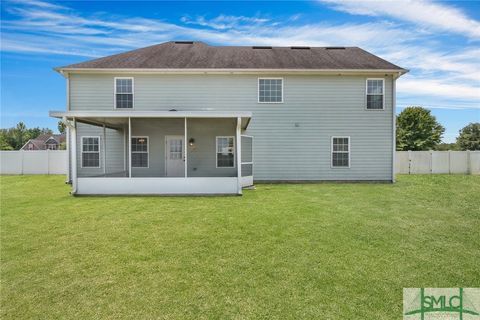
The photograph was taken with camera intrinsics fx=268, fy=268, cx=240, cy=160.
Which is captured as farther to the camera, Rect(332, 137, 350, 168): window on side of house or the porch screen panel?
Rect(332, 137, 350, 168): window on side of house

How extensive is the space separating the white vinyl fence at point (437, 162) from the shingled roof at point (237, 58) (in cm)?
753

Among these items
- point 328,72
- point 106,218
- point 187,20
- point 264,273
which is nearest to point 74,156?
point 106,218

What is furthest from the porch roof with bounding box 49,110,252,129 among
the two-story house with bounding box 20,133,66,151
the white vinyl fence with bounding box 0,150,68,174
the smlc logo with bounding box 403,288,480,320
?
the two-story house with bounding box 20,133,66,151

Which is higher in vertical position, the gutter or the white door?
the gutter

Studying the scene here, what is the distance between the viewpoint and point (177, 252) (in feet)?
13.5

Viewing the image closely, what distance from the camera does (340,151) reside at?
41.0 ft

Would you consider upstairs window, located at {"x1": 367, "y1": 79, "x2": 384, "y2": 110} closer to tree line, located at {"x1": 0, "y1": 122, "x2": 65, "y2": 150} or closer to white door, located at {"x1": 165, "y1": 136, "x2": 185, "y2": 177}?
white door, located at {"x1": 165, "y1": 136, "x2": 185, "y2": 177}

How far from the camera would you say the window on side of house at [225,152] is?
12.4m

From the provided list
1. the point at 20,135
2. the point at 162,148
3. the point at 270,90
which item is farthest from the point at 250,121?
the point at 20,135

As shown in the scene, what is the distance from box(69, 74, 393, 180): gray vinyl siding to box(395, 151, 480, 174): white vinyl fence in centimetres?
624

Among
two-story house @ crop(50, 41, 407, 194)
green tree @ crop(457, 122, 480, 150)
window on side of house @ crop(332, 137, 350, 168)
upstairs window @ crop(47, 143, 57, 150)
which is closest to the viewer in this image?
two-story house @ crop(50, 41, 407, 194)

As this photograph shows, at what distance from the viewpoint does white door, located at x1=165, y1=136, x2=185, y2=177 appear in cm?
1233

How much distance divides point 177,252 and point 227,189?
5260mm

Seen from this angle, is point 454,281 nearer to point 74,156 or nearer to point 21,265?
point 21,265
